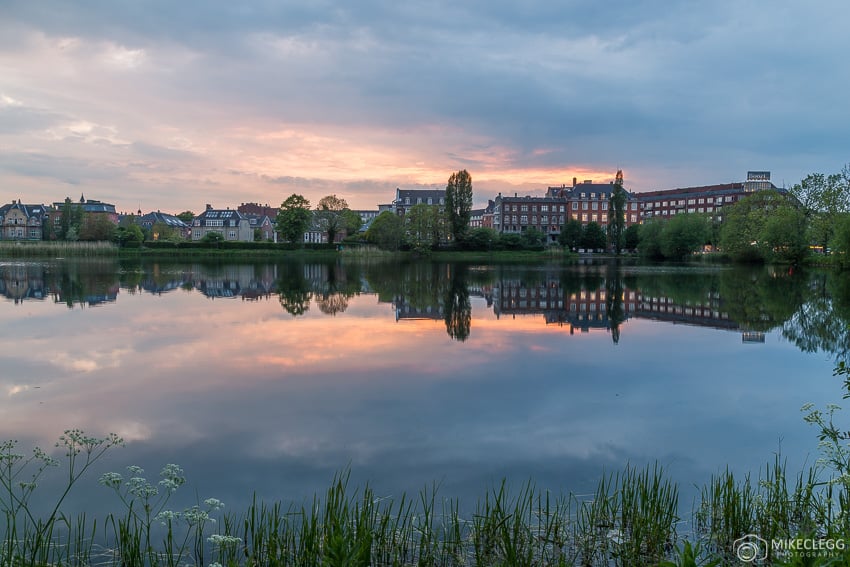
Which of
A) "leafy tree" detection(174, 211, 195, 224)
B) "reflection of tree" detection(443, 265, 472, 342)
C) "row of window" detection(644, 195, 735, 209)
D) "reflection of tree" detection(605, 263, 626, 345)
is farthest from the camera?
"leafy tree" detection(174, 211, 195, 224)

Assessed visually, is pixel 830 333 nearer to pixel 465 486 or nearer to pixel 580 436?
pixel 580 436

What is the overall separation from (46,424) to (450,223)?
90.3 meters

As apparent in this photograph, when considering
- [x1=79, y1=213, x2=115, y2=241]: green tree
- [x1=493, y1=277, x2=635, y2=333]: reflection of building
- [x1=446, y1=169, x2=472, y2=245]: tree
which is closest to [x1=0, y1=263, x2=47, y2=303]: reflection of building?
[x1=493, y1=277, x2=635, y2=333]: reflection of building

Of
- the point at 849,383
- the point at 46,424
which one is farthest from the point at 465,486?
the point at 46,424

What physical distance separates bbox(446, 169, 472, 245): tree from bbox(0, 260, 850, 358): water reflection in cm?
5435

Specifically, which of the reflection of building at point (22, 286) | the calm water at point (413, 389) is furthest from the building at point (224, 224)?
the calm water at point (413, 389)

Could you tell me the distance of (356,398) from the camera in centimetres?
1172

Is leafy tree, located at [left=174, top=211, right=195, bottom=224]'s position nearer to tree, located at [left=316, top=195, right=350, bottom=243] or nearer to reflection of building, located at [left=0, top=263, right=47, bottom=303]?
tree, located at [left=316, top=195, right=350, bottom=243]

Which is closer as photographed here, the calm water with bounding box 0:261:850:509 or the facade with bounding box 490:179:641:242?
the calm water with bounding box 0:261:850:509

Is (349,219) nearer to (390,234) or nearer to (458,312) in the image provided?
(390,234)

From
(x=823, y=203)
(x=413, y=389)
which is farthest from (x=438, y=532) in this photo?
(x=823, y=203)

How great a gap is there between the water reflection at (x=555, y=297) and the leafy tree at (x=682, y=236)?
47.4m

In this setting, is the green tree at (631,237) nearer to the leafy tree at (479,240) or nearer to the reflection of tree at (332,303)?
the leafy tree at (479,240)

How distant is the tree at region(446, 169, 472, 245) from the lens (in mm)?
98375
